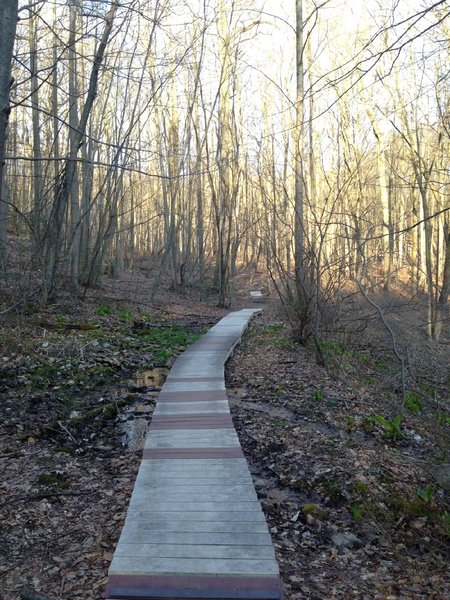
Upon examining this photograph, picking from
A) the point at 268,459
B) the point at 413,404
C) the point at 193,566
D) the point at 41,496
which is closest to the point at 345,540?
the point at 193,566

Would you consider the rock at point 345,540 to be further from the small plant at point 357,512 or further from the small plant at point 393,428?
the small plant at point 393,428

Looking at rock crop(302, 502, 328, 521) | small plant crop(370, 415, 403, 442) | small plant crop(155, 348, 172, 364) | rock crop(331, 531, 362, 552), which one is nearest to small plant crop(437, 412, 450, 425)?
small plant crop(370, 415, 403, 442)

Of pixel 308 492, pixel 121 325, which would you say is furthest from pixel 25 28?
pixel 308 492

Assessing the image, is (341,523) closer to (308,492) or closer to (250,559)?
(308,492)

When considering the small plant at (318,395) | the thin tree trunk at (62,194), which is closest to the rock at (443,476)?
the small plant at (318,395)

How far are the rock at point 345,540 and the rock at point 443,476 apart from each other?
1.07 meters

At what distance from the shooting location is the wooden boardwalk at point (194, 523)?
2961 millimetres

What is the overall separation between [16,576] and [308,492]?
2434mm

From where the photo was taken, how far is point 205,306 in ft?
64.6

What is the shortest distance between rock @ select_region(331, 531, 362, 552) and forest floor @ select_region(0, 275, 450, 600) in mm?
17

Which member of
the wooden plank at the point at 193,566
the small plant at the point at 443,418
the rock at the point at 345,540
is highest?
the small plant at the point at 443,418

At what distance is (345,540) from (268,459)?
1.54 m

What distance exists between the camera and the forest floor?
350cm

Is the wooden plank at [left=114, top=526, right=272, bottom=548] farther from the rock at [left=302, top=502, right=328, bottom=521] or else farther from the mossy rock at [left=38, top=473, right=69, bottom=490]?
the mossy rock at [left=38, top=473, right=69, bottom=490]
